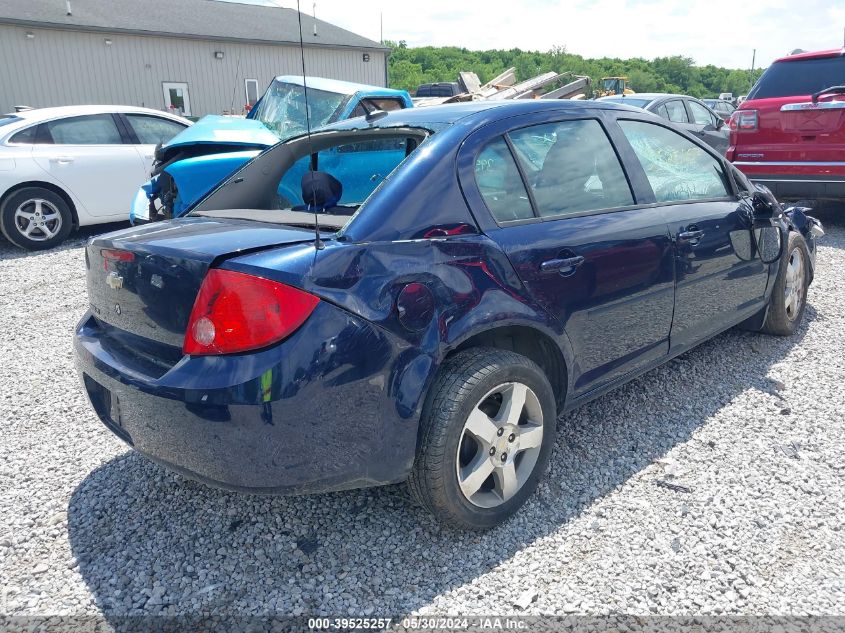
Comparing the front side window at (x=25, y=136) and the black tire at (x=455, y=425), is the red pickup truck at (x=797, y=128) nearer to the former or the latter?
the black tire at (x=455, y=425)

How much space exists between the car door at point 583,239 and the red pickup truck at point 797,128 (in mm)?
4877

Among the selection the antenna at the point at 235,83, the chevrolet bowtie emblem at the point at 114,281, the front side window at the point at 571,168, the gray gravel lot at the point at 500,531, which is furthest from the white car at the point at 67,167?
the antenna at the point at 235,83

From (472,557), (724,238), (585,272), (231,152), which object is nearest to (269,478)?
(472,557)

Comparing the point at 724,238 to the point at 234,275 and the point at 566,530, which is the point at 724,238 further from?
the point at 234,275

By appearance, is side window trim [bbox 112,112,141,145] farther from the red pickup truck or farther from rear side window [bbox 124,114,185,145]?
the red pickup truck

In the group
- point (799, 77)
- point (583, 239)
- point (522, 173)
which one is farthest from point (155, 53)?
point (583, 239)

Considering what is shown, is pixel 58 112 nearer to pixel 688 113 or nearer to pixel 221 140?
pixel 221 140

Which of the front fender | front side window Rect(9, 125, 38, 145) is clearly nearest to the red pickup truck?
the front fender

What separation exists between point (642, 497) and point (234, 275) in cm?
189

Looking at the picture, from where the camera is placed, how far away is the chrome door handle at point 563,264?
99.8 inches

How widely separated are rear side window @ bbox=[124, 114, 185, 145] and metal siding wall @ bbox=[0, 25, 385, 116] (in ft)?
48.0

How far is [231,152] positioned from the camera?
6035mm

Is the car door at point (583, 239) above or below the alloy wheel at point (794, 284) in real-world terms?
above

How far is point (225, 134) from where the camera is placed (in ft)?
20.2
